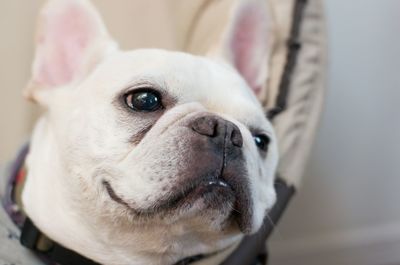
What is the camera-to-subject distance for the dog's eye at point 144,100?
32.1 inches

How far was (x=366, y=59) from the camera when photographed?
1530 millimetres

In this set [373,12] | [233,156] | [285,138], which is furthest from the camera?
[373,12]

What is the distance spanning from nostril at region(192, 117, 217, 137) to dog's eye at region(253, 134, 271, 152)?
0.19 m

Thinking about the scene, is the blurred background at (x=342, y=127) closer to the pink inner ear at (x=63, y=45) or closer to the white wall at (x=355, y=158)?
the white wall at (x=355, y=158)

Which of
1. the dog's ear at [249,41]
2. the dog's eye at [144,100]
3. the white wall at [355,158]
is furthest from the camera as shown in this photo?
the white wall at [355,158]

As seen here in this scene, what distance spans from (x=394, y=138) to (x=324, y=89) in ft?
1.86

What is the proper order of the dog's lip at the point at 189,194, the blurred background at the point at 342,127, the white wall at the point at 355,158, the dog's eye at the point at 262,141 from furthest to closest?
the white wall at the point at 355,158
the blurred background at the point at 342,127
the dog's eye at the point at 262,141
the dog's lip at the point at 189,194

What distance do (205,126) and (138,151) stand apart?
9 centimetres

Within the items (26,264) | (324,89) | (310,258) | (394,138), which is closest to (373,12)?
(394,138)

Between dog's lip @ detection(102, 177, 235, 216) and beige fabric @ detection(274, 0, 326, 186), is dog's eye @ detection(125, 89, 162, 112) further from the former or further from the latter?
beige fabric @ detection(274, 0, 326, 186)

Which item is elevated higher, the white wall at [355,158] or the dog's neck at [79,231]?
the dog's neck at [79,231]

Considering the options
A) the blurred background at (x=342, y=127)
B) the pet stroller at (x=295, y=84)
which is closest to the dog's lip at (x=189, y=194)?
the pet stroller at (x=295, y=84)

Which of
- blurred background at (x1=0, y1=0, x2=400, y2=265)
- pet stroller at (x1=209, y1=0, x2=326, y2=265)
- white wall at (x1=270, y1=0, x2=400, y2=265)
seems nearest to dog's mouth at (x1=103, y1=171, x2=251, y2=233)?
pet stroller at (x1=209, y1=0, x2=326, y2=265)

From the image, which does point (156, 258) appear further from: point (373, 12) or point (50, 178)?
point (373, 12)
